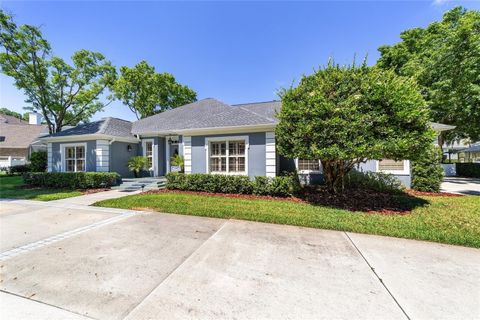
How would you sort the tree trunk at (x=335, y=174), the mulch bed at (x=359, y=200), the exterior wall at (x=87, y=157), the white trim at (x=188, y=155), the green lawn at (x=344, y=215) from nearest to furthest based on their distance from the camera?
the green lawn at (x=344, y=215), the mulch bed at (x=359, y=200), the tree trunk at (x=335, y=174), the white trim at (x=188, y=155), the exterior wall at (x=87, y=157)

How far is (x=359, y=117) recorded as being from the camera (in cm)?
616

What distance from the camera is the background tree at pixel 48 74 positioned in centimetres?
1478

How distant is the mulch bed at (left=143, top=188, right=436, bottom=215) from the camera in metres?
6.84

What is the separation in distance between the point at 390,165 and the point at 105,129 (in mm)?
17074

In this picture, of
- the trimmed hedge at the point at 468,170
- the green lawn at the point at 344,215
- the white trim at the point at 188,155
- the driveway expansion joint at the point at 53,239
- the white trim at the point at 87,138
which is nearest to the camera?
the driveway expansion joint at the point at 53,239

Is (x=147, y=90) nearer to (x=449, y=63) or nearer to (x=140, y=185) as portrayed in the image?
(x=140, y=185)

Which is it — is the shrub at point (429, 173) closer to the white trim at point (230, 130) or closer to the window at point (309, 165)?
the window at point (309, 165)

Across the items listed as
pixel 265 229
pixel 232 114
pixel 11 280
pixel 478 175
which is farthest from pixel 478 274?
pixel 478 175

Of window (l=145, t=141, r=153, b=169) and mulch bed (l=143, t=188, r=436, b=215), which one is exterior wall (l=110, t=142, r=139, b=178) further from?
mulch bed (l=143, t=188, r=436, b=215)

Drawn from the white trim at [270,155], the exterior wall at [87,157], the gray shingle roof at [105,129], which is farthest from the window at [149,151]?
the white trim at [270,155]

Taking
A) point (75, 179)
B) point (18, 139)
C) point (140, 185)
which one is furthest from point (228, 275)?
point (18, 139)

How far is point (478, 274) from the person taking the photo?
3.10m

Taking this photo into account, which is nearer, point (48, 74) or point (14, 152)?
point (48, 74)

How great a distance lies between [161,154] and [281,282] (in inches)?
490
